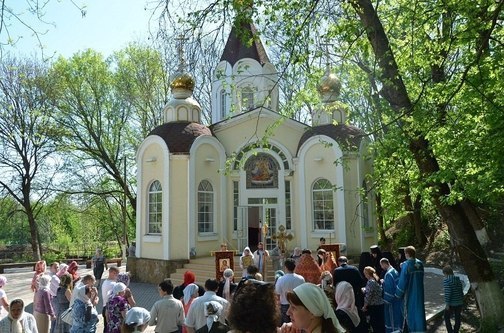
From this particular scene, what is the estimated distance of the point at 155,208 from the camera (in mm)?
17547

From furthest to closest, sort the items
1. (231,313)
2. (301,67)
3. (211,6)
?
1. (301,67)
2. (211,6)
3. (231,313)

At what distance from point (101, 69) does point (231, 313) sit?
83.5 feet

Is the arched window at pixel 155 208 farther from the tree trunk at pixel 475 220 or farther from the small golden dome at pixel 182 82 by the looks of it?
the tree trunk at pixel 475 220

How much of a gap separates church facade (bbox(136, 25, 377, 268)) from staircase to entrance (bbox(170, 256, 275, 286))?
54cm

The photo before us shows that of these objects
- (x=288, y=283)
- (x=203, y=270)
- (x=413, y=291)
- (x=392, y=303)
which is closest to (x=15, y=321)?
(x=288, y=283)

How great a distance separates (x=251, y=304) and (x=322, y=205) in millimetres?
14583

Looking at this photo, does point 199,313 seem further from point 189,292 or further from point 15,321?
point 15,321

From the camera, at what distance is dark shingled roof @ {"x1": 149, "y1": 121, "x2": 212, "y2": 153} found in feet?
55.7

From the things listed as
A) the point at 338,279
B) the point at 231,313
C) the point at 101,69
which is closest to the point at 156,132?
the point at 101,69

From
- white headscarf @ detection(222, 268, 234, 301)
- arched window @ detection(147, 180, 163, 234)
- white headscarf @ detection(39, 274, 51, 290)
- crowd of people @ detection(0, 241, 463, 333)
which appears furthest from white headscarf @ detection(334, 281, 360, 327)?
arched window @ detection(147, 180, 163, 234)

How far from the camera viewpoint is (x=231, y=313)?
10.1 ft

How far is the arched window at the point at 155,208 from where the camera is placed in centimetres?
1733

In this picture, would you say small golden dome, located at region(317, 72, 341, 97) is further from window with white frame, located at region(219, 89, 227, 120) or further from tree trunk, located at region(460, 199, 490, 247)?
tree trunk, located at region(460, 199, 490, 247)

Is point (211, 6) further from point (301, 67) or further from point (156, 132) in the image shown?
point (156, 132)
